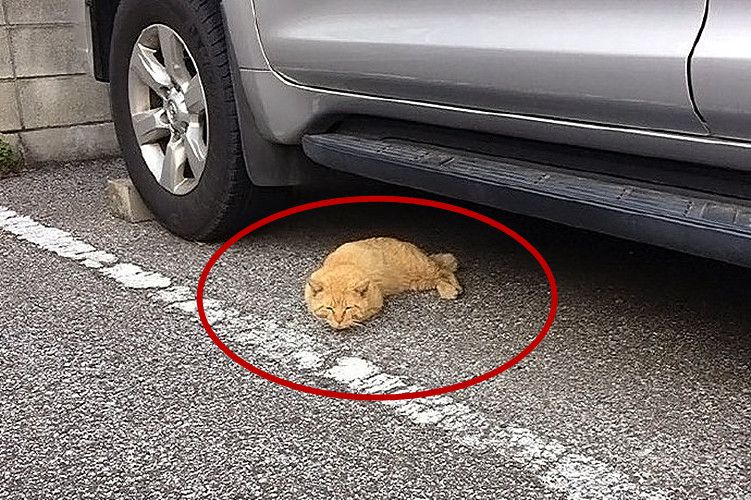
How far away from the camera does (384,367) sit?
201cm

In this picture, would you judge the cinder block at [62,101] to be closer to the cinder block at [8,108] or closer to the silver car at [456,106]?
the cinder block at [8,108]

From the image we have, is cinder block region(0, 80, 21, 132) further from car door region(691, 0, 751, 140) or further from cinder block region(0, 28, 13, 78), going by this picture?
car door region(691, 0, 751, 140)

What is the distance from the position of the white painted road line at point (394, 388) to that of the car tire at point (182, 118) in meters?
0.24

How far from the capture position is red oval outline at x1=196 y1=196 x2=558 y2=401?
6.21 feet

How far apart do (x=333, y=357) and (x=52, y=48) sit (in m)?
2.49

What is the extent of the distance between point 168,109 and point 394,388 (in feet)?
4.21

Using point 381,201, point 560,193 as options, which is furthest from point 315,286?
point 381,201

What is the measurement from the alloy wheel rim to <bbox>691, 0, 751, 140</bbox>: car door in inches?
59.3

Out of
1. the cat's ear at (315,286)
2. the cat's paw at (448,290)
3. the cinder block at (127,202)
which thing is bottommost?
the cinder block at (127,202)

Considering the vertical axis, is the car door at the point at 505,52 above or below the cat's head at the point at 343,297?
above

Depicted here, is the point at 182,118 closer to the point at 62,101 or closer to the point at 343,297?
the point at 343,297

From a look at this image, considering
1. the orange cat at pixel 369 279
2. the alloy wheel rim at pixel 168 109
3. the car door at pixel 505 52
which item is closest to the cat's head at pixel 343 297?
the orange cat at pixel 369 279

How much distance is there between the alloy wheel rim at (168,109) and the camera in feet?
8.87

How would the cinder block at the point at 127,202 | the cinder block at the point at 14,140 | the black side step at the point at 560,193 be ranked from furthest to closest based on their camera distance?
the cinder block at the point at 14,140
the cinder block at the point at 127,202
the black side step at the point at 560,193
